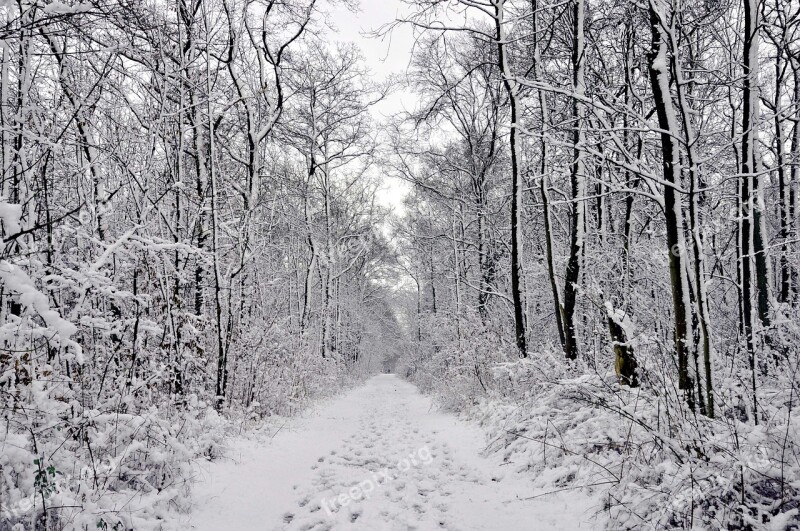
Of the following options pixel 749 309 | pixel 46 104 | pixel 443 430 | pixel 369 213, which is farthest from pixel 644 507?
pixel 369 213

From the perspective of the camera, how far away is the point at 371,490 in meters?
4.45

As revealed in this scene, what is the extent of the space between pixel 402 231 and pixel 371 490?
13.9 m

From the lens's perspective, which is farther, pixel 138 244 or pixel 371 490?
pixel 371 490

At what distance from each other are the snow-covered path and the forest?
37 cm

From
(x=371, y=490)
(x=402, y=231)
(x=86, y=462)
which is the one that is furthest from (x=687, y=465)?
(x=402, y=231)

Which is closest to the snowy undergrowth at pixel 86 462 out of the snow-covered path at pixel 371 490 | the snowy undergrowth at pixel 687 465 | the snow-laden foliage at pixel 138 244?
the snow-laden foliage at pixel 138 244

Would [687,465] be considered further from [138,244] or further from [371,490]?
[138,244]

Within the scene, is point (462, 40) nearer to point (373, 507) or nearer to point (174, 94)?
point (174, 94)

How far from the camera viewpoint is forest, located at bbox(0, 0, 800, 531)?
3.02 meters

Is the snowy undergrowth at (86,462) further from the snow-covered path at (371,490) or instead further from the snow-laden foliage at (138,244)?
the snow-covered path at (371,490)

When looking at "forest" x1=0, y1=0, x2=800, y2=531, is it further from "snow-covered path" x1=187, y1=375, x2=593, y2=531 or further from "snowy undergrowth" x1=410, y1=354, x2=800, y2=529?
"snow-covered path" x1=187, y1=375, x2=593, y2=531

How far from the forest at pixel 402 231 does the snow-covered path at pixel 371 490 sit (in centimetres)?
37

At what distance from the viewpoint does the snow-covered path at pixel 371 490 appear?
361cm

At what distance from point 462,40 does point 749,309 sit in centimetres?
1086
